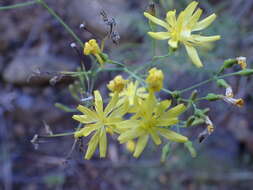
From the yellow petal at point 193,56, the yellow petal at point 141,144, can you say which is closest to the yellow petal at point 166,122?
the yellow petal at point 141,144

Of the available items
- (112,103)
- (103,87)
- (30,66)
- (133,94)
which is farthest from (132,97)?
(30,66)

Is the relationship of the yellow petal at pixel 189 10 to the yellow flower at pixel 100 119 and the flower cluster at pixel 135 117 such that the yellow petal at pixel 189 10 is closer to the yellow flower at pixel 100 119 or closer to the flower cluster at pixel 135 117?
the flower cluster at pixel 135 117

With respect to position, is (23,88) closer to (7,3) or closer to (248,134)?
(7,3)

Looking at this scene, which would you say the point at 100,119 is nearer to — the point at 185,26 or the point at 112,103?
the point at 112,103

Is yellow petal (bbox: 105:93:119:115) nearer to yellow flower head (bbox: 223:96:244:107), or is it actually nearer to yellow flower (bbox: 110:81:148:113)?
yellow flower (bbox: 110:81:148:113)

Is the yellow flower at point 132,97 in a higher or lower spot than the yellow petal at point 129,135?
higher

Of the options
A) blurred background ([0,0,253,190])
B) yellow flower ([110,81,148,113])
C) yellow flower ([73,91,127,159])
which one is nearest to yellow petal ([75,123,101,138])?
yellow flower ([73,91,127,159])
